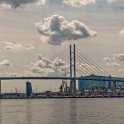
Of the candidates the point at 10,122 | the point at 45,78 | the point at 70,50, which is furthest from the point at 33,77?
the point at 10,122

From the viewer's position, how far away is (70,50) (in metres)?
152

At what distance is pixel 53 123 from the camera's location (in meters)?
55.1

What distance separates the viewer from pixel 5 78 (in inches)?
6319

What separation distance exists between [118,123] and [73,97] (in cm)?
11753

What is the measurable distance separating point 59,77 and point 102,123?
102750 millimetres

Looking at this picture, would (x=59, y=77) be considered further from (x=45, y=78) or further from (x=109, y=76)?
(x=109, y=76)

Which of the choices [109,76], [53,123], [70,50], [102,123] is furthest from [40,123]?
[109,76]

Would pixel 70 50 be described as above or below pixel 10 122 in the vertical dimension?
above

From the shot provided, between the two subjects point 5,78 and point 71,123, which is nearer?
point 71,123

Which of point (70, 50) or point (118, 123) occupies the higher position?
point (70, 50)

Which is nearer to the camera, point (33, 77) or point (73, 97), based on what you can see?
point (33, 77)

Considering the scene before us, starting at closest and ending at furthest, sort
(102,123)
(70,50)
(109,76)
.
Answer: (102,123) < (70,50) < (109,76)

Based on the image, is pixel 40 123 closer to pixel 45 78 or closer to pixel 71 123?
pixel 71 123

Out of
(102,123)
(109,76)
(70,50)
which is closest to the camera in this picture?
(102,123)
